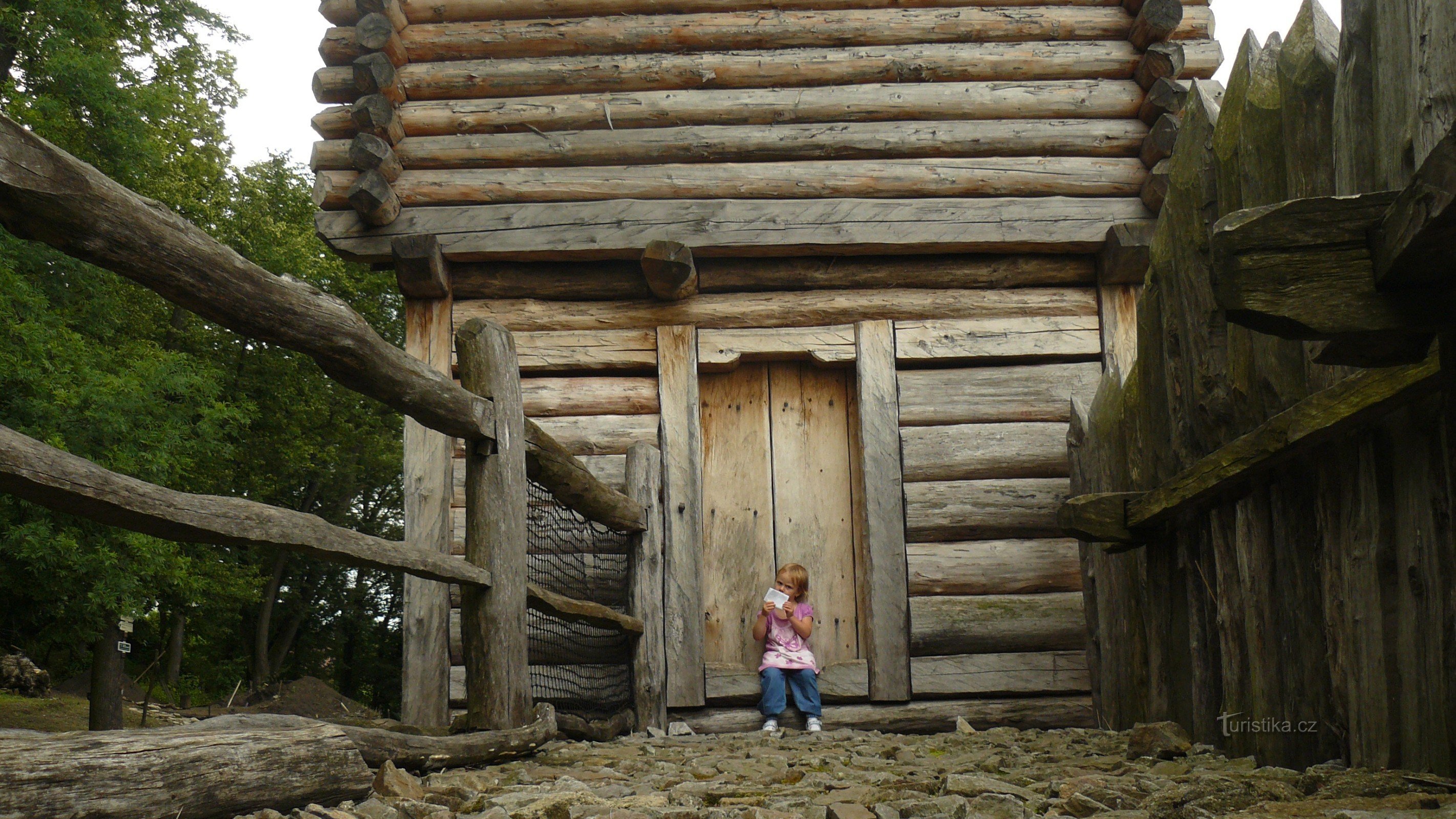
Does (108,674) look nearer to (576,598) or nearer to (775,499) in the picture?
(576,598)

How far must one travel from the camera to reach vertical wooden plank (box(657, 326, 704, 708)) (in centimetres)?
614

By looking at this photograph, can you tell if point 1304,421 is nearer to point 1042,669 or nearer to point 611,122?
point 1042,669

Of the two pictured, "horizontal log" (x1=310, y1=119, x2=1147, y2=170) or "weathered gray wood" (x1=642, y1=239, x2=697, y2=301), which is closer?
"weathered gray wood" (x1=642, y1=239, x2=697, y2=301)

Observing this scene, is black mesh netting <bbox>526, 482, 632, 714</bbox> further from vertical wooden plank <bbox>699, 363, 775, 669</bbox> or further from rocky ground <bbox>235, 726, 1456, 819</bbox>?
rocky ground <bbox>235, 726, 1456, 819</bbox>

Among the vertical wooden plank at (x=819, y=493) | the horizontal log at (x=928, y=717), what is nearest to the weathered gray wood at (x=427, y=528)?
the horizontal log at (x=928, y=717)

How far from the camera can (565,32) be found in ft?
22.3

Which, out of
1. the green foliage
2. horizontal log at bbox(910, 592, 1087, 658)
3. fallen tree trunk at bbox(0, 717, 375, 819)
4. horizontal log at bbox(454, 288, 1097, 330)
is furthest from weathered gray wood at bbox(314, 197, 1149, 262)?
the green foliage

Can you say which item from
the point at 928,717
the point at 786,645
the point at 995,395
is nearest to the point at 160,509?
the point at 786,645

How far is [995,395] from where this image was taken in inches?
258

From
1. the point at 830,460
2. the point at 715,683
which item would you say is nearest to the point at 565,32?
the point at 830,460

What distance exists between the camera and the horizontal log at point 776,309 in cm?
657

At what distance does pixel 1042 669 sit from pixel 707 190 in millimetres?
3294

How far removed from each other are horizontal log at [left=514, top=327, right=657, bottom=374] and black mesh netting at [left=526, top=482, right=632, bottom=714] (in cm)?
80

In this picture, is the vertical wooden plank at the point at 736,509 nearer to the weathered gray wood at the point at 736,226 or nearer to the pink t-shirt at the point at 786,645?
the pink t-shirt at the point at 786,645
